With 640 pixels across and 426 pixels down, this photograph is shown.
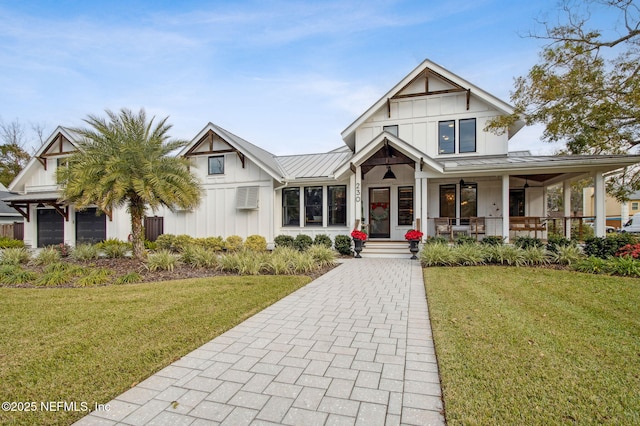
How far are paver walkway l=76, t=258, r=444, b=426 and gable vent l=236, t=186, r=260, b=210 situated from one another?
9.51 metres

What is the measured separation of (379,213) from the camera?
14344 millimetres

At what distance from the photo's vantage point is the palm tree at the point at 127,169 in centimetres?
869

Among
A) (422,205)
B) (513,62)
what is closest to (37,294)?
(422,205)

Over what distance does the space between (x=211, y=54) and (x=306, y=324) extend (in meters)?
12.4

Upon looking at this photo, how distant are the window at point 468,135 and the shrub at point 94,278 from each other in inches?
532

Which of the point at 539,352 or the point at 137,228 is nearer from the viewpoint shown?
the point at 539,352

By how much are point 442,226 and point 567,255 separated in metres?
4.16

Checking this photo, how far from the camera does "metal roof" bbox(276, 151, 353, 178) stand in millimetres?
14305

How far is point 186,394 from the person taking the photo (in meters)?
2.70

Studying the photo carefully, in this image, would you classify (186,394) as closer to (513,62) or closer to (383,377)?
(383,377)

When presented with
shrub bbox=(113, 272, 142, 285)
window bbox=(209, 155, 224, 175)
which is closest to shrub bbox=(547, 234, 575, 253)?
shrub bbox=(113, 272, 142, 285)

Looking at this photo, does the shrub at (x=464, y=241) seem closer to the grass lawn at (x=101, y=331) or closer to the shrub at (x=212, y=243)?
the grass lawn at (x=101, y=331)

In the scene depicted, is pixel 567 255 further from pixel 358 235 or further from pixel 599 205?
pixel 358 235

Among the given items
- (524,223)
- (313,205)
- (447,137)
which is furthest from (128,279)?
(524,223)
